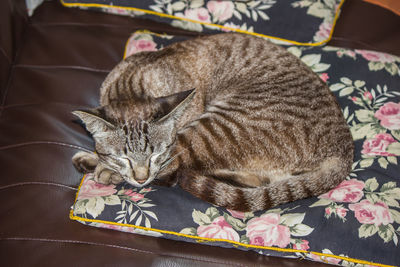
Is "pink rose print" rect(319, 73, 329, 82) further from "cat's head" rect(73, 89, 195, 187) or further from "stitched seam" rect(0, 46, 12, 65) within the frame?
"stitched seam" rect(0, 46, 12, 65)

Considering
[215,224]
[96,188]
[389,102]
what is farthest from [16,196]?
[389,102]

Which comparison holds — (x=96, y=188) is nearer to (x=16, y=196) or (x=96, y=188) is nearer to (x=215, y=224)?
(x=16, y=196)

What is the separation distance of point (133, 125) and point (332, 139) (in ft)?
3.02

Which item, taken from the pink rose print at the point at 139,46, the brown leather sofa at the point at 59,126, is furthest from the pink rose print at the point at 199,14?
the pink rose print at the point at 139,46

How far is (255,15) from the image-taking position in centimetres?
249

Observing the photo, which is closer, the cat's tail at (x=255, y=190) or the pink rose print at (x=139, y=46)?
the cat's tail at (x=255, y=190)

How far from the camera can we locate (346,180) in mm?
1897

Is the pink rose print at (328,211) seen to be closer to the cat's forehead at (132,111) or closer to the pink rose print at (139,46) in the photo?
the cat's forehead at (132,111)

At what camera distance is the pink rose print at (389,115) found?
2092 millimetres

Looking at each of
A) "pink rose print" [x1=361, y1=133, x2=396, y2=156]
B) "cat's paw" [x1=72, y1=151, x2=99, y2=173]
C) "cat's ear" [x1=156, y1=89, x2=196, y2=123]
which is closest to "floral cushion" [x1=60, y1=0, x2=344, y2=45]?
"pink rose print" [x1=361, y1=133, x2=396, y2=156]

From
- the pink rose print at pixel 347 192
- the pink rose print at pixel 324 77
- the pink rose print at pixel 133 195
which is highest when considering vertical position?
the pink rose print at pixel 324 77

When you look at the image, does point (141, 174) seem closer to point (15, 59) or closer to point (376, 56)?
point (15, 59)

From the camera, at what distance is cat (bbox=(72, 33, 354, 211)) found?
1.72 metres

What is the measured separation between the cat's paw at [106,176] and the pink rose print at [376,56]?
5.15ft
